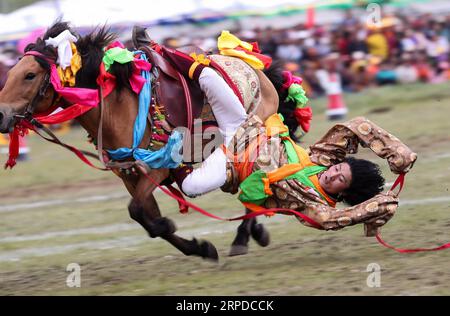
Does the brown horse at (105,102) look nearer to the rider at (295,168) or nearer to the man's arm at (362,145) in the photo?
the rider at (295,168)

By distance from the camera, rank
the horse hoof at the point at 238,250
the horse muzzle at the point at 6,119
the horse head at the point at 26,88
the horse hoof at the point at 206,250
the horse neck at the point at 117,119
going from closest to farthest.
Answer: the horse muzzle at the point at 6,119 → the horse head at the point at 26,88 → the horse neck at the point at 117,119 → the horse hoof at the point at 206,250 → the horse hoof at the point at 238,250

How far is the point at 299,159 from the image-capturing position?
6.29 m

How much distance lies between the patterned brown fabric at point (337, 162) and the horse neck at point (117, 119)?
0.73 meters

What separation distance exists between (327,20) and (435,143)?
8907mm

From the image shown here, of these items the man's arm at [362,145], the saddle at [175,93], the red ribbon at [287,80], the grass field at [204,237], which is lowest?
the grass field at [204,237]

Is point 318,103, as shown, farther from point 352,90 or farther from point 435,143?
point 435,143

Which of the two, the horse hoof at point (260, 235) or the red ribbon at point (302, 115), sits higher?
the red ribbon at point (302, 115)

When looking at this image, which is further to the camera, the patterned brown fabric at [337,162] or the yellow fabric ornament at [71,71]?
the yellow fabric ornament at [71,71]

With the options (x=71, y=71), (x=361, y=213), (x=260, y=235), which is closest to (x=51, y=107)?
(x=71, y=71)

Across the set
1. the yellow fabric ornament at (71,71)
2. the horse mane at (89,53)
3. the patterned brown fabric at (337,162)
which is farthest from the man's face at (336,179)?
the yellow fabric ornament at (71,71)

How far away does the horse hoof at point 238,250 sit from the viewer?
6957 millimetres

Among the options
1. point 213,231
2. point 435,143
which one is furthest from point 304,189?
point 435,143

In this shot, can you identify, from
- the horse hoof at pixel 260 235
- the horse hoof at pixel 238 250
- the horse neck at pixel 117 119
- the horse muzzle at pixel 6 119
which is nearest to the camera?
the horse muzzle at pixel 6 119

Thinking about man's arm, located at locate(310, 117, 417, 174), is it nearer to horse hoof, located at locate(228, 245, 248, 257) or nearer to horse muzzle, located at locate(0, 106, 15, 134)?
horse hoof, located at locate(228, 245, 248, 257)
